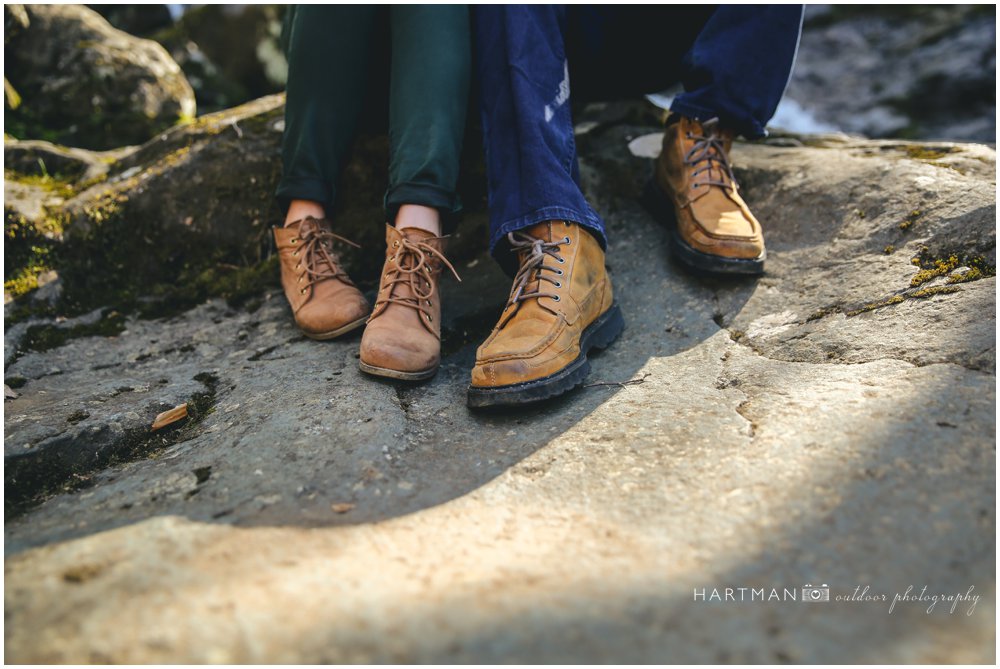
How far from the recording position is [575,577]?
0.95 metres

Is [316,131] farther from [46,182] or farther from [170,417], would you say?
[46,182]

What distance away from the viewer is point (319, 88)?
2.09 metres

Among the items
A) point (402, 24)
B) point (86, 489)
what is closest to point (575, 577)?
point (86, 489)

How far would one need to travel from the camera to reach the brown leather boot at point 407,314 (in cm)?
166

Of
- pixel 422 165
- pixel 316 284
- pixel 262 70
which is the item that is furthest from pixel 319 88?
pixel 262 70

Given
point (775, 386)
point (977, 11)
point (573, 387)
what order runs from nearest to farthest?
point (775, 386)
point (573, 387)
point (977, 11)

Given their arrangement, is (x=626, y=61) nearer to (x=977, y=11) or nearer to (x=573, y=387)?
(x=573, y=387)

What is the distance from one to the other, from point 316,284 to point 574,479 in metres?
1.16

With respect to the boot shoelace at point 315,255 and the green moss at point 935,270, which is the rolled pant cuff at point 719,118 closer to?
the green moss at point 935,270

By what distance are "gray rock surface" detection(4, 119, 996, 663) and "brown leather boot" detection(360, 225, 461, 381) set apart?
0.23 feet

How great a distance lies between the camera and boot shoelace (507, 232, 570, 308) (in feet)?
5.58

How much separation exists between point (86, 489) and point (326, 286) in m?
0.92

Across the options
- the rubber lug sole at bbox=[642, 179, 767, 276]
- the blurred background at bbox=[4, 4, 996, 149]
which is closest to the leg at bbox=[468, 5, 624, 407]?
the rubber lug sole at bbox=[642, 179, 767, 276]

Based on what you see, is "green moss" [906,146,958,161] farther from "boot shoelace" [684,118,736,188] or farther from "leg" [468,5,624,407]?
"leg" [468,5,624,407]
